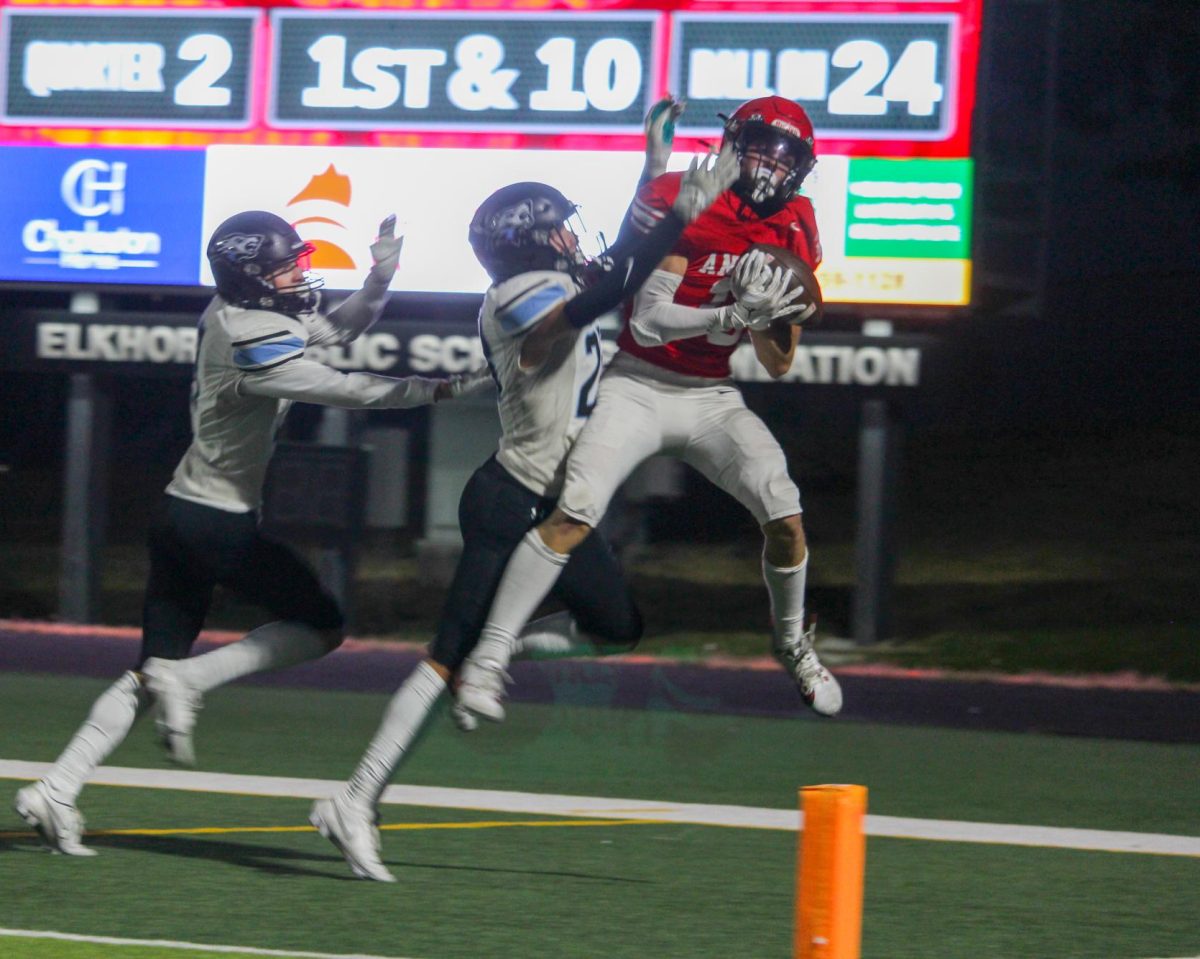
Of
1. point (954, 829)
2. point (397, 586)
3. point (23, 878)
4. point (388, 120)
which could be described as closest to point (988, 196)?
point (388, 120)

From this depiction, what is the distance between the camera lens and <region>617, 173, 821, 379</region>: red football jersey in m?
6.20

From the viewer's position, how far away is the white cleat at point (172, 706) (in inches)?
235

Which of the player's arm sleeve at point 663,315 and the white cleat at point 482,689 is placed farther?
the player's arm sleeve at point 663,315

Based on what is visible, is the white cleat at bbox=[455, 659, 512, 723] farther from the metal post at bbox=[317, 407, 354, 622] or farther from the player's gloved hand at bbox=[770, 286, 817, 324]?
the metal post at bbox=[317, 407, 354, 622]

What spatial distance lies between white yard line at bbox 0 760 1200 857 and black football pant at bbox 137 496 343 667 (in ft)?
5.29

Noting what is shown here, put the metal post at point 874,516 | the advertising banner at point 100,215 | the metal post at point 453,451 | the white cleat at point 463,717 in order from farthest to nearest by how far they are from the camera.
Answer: the metal post at point 453,451, the advertising banner at point 100,215, the metal post at point 874,516, the white cleat at point 463,717

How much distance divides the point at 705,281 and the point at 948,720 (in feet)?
19.1

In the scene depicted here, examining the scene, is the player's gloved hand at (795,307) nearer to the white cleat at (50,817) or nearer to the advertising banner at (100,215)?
the white cleat at (50,817)

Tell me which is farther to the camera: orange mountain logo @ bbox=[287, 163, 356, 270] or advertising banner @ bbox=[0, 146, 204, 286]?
advertising banner @ bbox=[0, 146, 204, 286]

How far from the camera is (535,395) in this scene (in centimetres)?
599

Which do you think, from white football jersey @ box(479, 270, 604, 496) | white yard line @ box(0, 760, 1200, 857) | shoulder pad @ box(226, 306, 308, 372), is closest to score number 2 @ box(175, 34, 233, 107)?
white yard line @ box(0, 760, 1200, 857)

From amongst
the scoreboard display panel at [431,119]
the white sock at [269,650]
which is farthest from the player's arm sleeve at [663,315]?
the scoreboard display panel at [431,119]

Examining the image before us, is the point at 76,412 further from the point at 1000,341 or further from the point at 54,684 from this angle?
the point at 1000,341

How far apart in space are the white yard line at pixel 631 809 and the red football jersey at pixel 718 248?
6.06ft
